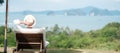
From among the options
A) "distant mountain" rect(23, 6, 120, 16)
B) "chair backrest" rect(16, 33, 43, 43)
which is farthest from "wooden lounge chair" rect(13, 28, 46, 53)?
"distant mountain" rect(23, 6, 120, 16)

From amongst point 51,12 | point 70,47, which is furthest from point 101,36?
point 51,12

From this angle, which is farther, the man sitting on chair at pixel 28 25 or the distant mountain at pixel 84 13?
the distant mountain at pixel 84 13

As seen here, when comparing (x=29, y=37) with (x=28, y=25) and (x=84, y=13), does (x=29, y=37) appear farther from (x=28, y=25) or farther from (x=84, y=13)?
(x=84, y=13)

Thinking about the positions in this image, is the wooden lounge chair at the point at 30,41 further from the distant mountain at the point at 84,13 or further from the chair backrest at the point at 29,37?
the distant mountain at the point at 84,13

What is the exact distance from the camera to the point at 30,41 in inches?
266

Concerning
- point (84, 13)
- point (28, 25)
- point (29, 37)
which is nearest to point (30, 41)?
point (29, 37)

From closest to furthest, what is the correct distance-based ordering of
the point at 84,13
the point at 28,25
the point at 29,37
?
the point at 29,37
the point at 28,25
the point at 84,13

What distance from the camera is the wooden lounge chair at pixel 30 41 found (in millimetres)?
6598

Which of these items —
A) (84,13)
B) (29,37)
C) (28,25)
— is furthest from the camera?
(84,13)

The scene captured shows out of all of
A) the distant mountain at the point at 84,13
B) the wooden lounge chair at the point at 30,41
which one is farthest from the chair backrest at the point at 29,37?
the distant mountain at the point at 84,13

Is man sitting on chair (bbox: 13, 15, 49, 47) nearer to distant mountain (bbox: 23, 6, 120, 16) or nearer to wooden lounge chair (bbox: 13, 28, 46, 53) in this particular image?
wooden lounge chair (bbox: 13, 28, 46, 53)

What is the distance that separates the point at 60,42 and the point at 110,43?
1.71 metres

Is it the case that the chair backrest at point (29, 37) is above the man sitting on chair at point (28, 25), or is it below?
below

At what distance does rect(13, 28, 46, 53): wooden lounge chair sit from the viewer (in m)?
6.60
